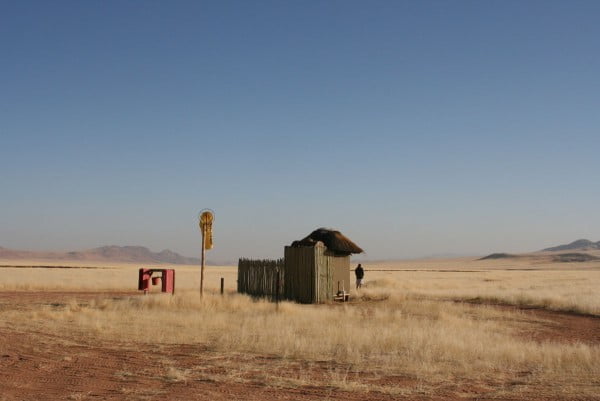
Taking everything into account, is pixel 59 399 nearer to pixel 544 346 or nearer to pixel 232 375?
pixel 232 375

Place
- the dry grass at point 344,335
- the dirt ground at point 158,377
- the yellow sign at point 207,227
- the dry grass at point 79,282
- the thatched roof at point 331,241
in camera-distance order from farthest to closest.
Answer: the dry grass at point 79,282 < the thatched roof at point 331,241 < the yellow sign at point 207,227 < the dry grass at point 344,335 < the dirt ground at point 158,377

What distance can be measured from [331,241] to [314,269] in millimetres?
2350

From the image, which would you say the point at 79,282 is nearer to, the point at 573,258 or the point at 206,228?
the point at 206,228

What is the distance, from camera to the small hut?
25.2 metres

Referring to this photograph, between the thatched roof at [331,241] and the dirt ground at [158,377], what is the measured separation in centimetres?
1439

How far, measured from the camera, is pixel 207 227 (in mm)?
24938

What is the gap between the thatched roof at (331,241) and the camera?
26844mm

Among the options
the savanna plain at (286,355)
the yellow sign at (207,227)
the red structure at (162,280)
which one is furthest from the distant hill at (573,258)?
the savanna plain at (286,355)

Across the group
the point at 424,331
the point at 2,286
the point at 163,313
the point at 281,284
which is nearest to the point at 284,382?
the point at 424,331

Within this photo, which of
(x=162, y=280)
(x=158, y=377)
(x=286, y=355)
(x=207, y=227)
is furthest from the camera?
(x=162, y=280)

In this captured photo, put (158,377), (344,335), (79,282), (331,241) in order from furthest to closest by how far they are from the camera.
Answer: (79,282), (331,241), (344,335), (158,377)

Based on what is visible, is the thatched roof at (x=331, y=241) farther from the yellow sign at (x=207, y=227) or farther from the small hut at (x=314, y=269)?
the yellow sign at (x=207, y=227)

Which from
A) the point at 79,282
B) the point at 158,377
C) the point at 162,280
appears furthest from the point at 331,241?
the point at 79,282

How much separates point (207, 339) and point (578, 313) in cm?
1586
